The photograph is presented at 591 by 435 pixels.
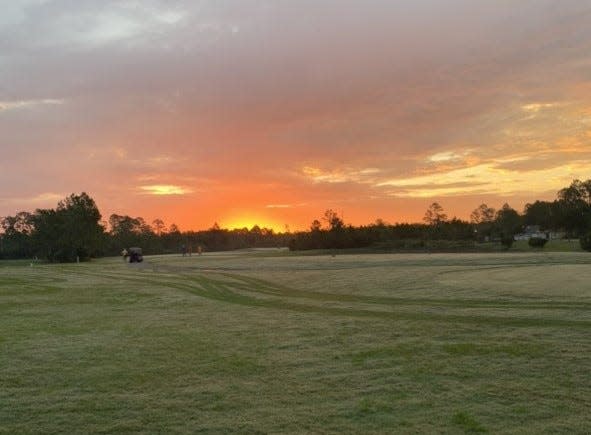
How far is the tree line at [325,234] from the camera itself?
103m

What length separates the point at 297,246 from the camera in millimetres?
114625

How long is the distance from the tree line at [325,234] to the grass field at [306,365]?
60.8 m

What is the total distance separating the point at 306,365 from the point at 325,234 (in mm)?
100456

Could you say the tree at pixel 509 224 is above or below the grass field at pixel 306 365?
above

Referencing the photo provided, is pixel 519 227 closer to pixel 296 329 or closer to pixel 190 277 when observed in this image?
pixel 190 277

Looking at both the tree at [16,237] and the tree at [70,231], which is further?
the tree at [16,237]

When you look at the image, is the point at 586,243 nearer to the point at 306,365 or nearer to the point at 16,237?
the point at 306,365

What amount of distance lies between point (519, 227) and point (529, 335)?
496 ft

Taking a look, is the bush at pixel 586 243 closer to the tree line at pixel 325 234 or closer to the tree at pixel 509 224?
the tree line at pixel 325 234

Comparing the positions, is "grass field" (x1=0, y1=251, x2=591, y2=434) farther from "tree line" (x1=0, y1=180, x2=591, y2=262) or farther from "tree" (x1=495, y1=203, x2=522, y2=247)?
"tree" (x1=495, y1=203, x2=522, y2=247)

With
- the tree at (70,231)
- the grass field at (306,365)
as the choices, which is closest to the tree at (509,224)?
the tree at (70,231)

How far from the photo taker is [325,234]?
114m

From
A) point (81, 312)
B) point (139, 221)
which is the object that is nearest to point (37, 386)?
point (81, 312)

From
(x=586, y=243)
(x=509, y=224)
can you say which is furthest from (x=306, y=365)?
(x=509, y=224)
